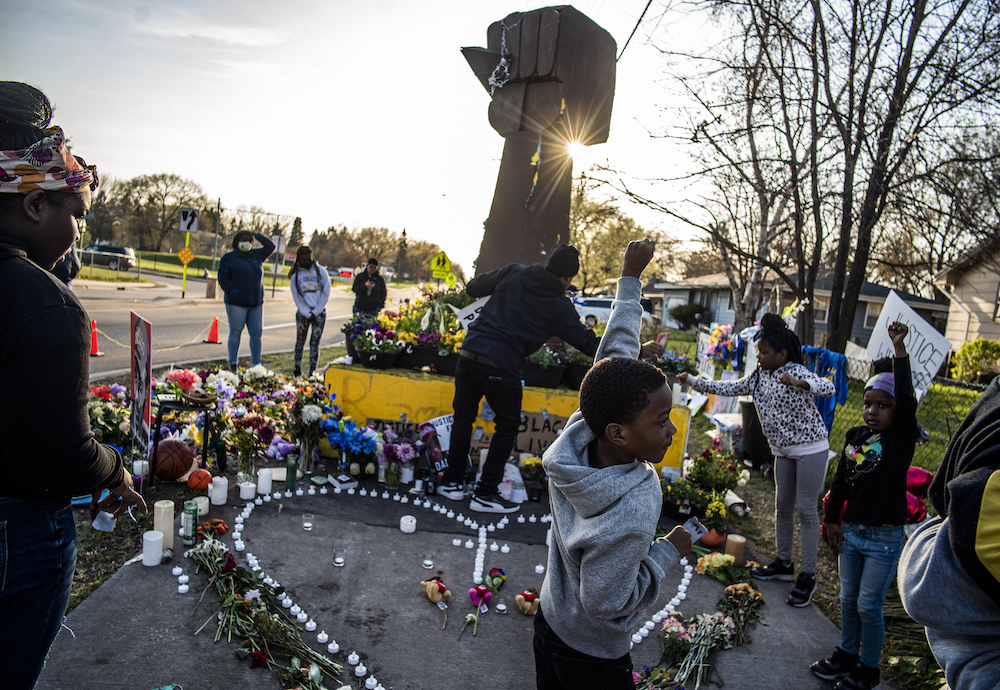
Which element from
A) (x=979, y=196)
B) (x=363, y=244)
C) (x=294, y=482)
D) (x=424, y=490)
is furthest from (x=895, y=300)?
(x=363, y=244)

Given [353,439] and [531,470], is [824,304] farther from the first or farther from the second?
[353,439]

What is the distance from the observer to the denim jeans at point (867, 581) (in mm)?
3035

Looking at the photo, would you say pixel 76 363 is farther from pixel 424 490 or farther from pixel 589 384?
pixel 424 490

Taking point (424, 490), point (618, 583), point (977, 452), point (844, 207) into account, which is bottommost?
point (424, 490)

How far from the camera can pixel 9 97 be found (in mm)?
1552

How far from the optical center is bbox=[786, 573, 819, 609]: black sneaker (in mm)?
3939

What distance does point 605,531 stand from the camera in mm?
1697

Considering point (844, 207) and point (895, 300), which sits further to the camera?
point (844, 207)

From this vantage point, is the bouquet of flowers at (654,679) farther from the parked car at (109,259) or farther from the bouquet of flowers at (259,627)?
the parked car at (109,259)

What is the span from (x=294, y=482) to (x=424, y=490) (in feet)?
3.55

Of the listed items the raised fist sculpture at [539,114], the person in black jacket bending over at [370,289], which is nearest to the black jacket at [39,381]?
the raised fist sculpture at [539,114]

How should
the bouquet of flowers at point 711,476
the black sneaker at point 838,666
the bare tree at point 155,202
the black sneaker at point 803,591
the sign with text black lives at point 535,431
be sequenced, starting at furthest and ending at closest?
the bare tree at point 155,202 < the sign with text black lives at point 535,431 < the bouquet of flowers at point 711,476 < the black sneaker at point 803,591 < the black sneaker at point 838,666

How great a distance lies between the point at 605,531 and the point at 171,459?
419 centimetres

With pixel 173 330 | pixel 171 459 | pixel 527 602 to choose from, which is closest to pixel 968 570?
pixel 527 602
